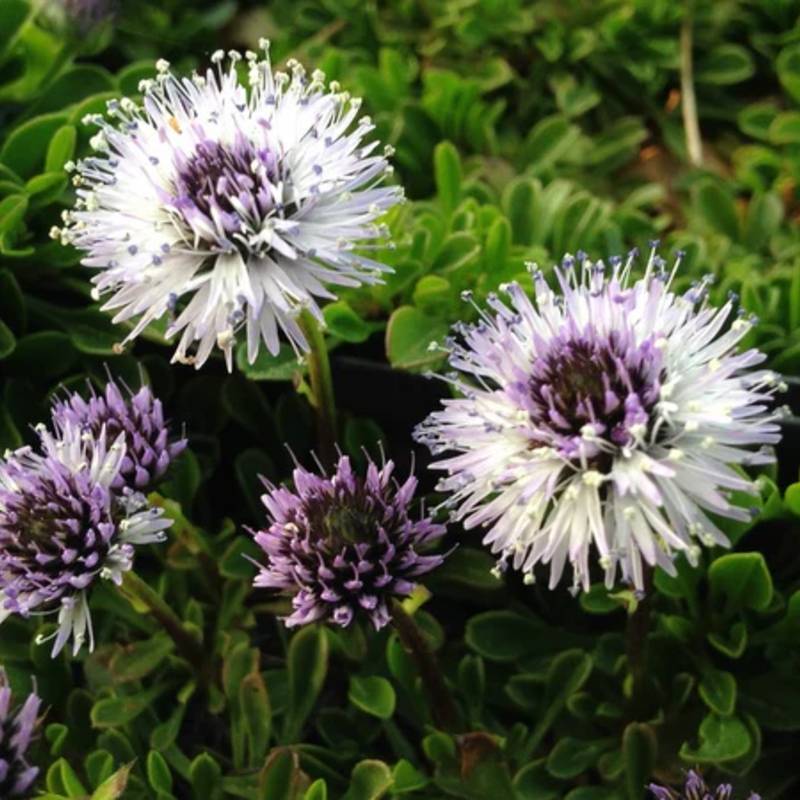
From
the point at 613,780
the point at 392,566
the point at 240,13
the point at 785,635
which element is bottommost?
the point at 613,780

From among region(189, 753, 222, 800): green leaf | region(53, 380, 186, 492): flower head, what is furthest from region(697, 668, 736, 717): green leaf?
region(53, 380, 186, 492): flower head

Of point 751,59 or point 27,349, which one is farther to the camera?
point 751,59

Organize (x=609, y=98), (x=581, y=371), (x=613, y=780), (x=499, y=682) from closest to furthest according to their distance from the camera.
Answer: (x=581, y=371)
(x=613, y=780)
(x=499, y=682)
(x=609, y=98)

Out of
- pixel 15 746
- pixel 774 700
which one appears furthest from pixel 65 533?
pixel 774 700

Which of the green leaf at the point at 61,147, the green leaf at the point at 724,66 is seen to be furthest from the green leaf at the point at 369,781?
the green leaf at the point at 724,66

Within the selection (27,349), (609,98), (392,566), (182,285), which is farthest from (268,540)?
(609,98)

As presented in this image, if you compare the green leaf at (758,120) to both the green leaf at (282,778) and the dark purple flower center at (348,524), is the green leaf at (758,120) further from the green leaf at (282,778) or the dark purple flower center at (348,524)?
the green leaf at (282,778)

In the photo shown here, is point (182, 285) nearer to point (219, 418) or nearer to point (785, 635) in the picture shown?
point (219, 418)
